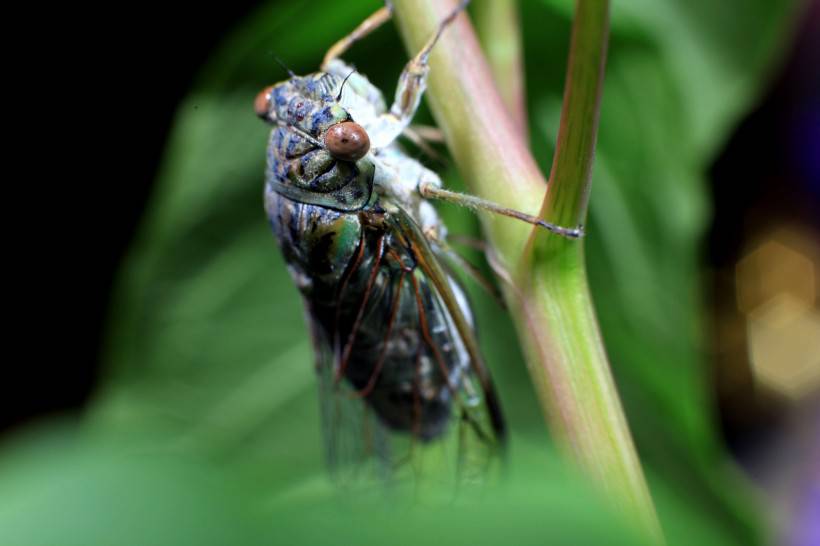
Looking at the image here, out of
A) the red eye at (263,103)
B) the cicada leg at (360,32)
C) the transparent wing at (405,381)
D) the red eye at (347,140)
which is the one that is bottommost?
the transparent wing at (405,381)

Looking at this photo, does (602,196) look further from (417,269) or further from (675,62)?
(417,269)

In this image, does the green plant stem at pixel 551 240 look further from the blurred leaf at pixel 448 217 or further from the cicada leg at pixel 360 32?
the blurred leaf at pixel 448 217

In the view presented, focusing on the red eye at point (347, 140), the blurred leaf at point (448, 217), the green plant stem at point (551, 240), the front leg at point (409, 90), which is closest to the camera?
the green plant stem at point (551, 240)

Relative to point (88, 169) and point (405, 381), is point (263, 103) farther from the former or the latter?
point (88, 169)

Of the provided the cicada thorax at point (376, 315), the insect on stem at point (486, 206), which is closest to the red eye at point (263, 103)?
the cicada thorax at point (376, 315)

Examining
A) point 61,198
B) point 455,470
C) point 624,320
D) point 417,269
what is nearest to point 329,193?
point 417,269

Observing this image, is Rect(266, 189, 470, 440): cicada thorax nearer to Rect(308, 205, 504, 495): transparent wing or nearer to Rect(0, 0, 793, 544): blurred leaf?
Rect(308, 205, 504, 495): transparent wing

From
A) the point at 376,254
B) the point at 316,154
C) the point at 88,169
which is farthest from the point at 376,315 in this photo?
the point at 88,169

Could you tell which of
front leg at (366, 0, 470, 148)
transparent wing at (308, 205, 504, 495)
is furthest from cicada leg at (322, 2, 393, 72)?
transparent wing at (308, 205, 504, 495)
